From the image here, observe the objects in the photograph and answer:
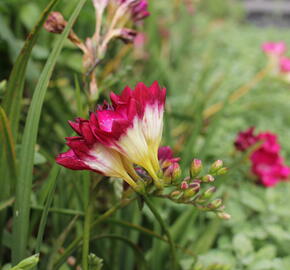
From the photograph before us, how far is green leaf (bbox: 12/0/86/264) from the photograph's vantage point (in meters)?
0.53

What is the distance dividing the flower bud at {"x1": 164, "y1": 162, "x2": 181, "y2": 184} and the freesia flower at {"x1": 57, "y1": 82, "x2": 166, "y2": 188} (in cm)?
1

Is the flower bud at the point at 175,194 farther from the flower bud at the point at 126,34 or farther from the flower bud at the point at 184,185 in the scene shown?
the flower bud at the point at 126,34

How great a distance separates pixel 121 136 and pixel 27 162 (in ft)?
0.56

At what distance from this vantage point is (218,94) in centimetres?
188

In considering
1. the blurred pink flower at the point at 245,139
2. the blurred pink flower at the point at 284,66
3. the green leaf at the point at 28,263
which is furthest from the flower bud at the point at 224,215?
the blurred pink flower at the point at 284,66

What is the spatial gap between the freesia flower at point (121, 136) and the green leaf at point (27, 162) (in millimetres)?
99

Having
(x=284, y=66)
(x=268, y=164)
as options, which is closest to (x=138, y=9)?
(x=268, y=164)

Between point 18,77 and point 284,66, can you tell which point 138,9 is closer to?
point 18,77

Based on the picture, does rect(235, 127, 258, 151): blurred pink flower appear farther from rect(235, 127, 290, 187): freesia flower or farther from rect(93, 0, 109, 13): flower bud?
rect(93, 0, 109, 13): flower bud

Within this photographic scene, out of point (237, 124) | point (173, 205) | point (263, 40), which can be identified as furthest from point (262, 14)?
point (173, 205)

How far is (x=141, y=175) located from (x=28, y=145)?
0.53 ft

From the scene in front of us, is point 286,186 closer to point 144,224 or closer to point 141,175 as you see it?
point 144,224

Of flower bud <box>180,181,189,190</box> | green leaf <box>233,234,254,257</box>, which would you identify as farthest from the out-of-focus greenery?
flower bud <box>180,181,189,190</box>

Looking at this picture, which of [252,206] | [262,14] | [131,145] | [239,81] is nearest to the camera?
[131,145]
